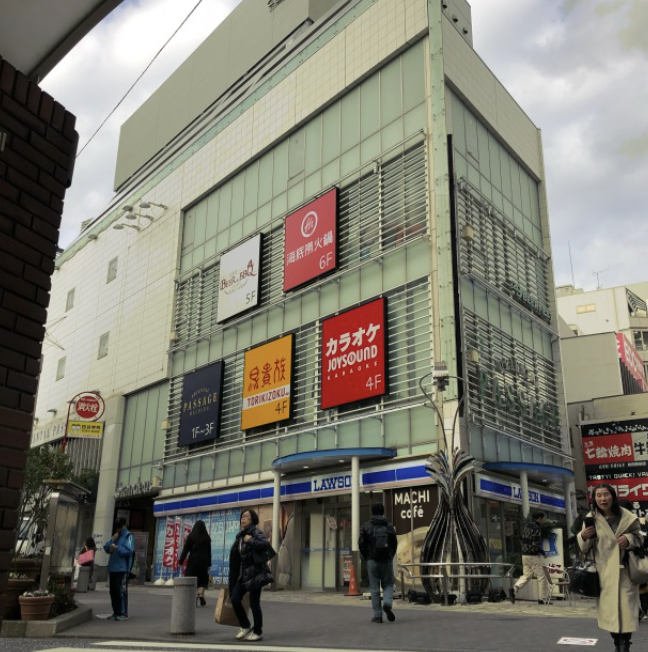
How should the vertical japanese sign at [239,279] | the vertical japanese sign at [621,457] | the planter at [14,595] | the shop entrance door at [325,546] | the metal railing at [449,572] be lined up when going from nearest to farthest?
the planter at [14,595] < the metal railing at [449,572] < the shop entrance door at [325,546] < the vertical japanese sign at [621,457] < the vertical japanese sign at [239,279]

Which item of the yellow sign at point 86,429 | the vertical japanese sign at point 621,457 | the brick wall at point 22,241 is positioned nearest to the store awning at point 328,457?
the vertical japanese sign at point 621,457

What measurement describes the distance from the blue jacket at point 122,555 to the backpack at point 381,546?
13.2ft

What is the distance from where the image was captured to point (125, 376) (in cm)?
3741

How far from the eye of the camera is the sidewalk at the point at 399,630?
8648 millimetres

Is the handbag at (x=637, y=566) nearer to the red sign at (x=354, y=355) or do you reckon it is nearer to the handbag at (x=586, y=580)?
the handbag at (x=586, y=580)

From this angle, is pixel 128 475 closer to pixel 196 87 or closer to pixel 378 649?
pixel 196 87

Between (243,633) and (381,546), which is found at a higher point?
(381,546)

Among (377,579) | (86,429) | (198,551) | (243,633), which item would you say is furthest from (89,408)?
(243,633)

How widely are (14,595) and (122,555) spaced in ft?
6.39

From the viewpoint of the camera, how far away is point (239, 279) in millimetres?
30484

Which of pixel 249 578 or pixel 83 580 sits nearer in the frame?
pixel 249 578

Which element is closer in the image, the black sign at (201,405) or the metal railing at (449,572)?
the metal railing at (449,572)

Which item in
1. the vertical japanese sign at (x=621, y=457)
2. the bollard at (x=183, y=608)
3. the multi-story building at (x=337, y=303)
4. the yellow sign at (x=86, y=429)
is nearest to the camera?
the bollard at (x=183, y=608)

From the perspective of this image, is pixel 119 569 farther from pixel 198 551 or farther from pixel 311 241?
pixel 311 241
